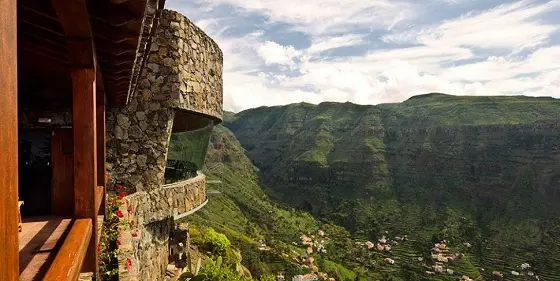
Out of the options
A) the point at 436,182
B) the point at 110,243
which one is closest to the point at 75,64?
the point at 110,243

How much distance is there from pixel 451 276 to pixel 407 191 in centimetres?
3598

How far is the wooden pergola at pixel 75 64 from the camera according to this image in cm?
113

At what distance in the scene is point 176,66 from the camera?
9.56 m

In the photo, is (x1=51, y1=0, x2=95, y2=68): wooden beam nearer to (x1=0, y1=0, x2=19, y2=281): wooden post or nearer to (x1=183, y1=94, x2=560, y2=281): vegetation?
(x1=0, y1=0, x2=19, y2=281): wooden post

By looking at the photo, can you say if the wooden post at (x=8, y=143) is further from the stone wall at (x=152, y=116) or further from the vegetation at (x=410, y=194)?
the vegetation at (x=410, y=194)

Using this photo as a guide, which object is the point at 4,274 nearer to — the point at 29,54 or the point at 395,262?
the point at 29,54

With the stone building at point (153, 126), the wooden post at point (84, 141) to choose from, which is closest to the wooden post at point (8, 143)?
the wooden post at point (84, 141)

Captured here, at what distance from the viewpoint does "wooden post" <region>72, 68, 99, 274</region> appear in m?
3.67

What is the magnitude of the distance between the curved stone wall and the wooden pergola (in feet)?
13.8

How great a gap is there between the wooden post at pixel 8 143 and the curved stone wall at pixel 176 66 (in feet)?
27.9

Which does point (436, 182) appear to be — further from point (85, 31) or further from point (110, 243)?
point (85, 31)

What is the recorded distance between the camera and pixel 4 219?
3.66ft

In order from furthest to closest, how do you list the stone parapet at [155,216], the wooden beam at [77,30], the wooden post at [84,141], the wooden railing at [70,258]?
1. the stone parapet at [155,216]
2. the wooden post at [84,141]
3. the wooden beam at [77,30]
4. the wooden railing at [70,258]

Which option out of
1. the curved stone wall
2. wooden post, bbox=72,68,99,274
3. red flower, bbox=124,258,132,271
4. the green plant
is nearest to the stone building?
the curved stone wall
